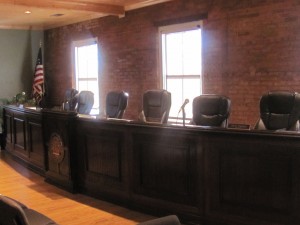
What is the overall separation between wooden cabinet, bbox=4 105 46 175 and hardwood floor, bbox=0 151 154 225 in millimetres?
275

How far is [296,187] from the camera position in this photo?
118 inches

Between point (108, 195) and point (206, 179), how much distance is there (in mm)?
1413

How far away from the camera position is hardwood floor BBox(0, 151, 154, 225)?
4.02 m

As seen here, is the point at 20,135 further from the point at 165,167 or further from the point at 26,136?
the point at 165,167

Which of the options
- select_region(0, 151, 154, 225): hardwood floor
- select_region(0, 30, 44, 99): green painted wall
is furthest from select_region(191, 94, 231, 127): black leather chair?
select_region(0, 30, 44, 99): green painted wall

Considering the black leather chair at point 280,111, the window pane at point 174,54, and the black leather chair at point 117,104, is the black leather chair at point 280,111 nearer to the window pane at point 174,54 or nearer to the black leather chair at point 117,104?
the black leather chair at point 117,104

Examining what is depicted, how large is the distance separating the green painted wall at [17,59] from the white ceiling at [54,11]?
0.72ft

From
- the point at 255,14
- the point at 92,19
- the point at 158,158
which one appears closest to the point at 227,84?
the point at 255,14

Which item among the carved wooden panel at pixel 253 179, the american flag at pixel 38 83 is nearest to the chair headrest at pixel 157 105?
the carved wooden panel at pixel 253 179

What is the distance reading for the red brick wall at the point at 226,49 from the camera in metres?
5.36

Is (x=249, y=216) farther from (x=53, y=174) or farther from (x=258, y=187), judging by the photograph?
(x=53, y=174)

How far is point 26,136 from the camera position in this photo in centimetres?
628

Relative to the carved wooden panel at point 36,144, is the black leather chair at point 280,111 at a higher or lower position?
higher

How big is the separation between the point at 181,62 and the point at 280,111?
277 cm
